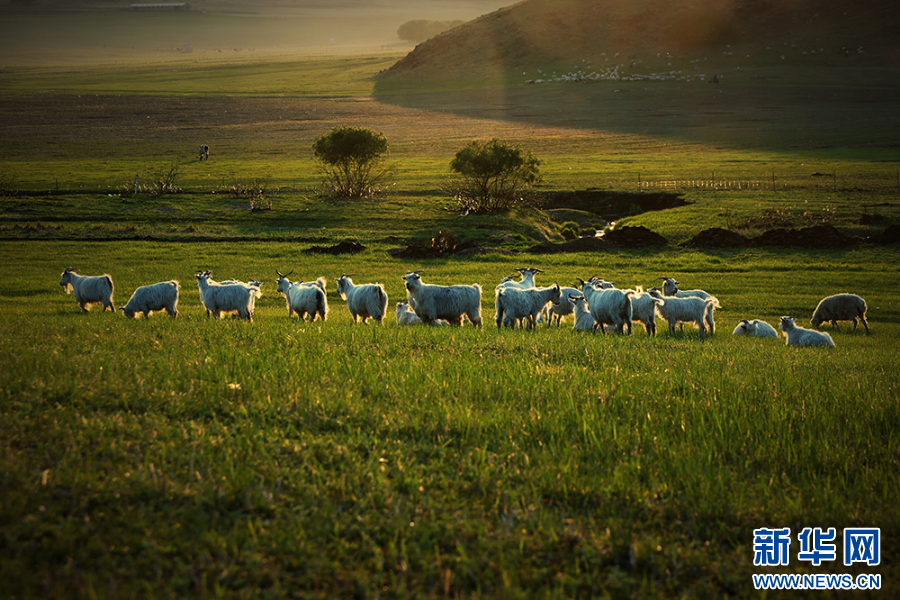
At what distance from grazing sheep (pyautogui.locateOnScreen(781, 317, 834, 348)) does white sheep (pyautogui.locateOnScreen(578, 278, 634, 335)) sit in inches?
182

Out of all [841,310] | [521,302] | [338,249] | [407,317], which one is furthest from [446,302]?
[338,249]

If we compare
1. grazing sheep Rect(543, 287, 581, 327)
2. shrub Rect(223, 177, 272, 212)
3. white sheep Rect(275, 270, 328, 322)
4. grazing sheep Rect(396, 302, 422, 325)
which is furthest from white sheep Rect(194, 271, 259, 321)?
shrub Rect(223, 177, 272, 212)

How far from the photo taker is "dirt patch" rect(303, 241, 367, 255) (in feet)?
122

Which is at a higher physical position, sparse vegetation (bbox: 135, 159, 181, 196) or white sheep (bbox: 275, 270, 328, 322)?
sparse vegetation (bbox: 135, 159, 181, 196)

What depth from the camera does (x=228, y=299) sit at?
19.9m

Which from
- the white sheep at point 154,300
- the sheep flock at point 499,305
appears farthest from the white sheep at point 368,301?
the white sheep at point 154,300

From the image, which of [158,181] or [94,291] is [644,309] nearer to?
[94,291]

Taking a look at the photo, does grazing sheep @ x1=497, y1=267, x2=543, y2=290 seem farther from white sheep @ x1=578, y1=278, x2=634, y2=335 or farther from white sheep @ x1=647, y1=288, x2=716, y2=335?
white sheep @ x1=647, y1=288, x2=716, y2=335

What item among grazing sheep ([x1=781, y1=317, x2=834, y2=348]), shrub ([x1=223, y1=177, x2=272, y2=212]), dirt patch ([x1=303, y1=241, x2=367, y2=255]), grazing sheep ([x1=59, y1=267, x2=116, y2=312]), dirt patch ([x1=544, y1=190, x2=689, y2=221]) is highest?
shrub ([x1=223, y1=177, x2=272, y2=212])

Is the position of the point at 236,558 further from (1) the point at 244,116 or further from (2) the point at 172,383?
(1) the point at 244,116

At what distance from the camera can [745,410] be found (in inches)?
290

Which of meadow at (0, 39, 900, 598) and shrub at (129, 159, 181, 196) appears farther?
shrub at (129, 159, 181, 196)

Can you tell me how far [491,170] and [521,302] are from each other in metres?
33.7

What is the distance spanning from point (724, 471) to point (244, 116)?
149 m
